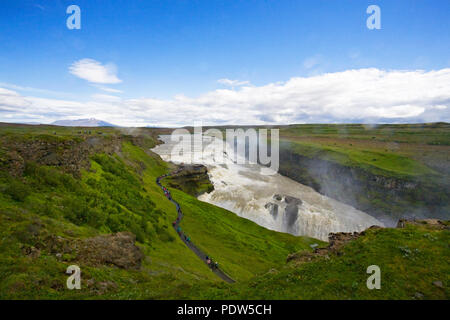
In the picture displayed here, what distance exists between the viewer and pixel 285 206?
62469 mm

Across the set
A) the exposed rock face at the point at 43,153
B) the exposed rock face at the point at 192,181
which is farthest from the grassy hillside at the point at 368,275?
the exposed rock face at the point at 192,181

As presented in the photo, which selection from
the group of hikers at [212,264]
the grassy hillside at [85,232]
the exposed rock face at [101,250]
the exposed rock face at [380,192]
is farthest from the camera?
the exposed rock face at [380,192]

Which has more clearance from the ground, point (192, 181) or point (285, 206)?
point (192, 181)

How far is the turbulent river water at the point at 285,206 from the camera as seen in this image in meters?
56.2

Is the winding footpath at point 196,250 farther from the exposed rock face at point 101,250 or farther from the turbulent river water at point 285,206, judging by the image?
the turbulent river water at point 285,206

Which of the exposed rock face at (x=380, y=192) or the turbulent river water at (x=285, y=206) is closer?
the turbulent river water at (x=285, y=206)

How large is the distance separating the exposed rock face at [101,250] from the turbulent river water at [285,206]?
43783 mm

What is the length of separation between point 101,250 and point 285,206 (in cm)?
5298

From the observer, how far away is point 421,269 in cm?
1294

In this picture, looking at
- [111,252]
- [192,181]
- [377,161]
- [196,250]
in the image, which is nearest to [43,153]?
[111,252]

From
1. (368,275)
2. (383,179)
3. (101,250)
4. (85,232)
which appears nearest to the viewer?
(368,275)

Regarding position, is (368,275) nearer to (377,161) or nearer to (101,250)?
(101,250)
